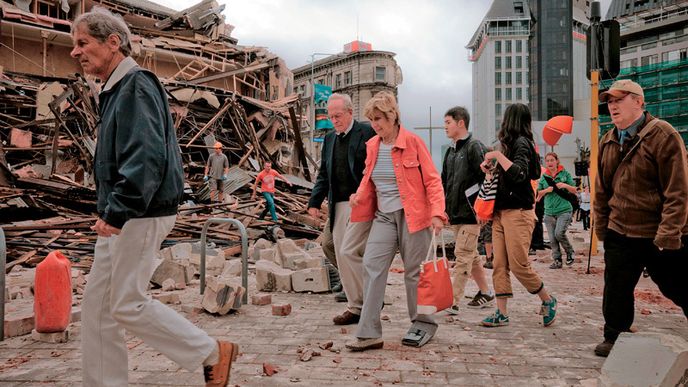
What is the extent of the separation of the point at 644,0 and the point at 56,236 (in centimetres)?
10240

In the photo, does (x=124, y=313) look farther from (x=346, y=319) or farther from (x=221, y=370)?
(x=346, y=319)

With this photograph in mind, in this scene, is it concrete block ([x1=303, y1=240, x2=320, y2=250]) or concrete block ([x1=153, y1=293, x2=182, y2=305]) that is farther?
concrete block ([x1=303, y1=240, x2=320, y2=250])

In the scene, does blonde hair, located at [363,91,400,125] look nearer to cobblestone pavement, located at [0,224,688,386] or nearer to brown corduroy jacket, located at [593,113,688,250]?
brown corduroy jacket, located at [593,113,688,250]

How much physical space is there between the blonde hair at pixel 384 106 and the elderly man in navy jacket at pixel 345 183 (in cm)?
89

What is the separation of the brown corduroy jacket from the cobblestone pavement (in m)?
1.06

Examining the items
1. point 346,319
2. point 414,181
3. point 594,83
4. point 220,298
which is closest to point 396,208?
point 414,181

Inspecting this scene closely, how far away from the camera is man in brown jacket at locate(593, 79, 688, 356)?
13.3ft

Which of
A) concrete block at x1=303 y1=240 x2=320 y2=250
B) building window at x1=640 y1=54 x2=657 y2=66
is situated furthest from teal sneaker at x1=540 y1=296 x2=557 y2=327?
building window at x1=640 y1=54 x2=657 y2=66

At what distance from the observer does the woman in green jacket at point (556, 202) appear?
10211 millimetres

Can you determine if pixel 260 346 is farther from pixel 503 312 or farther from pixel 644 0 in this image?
pixel 644 0

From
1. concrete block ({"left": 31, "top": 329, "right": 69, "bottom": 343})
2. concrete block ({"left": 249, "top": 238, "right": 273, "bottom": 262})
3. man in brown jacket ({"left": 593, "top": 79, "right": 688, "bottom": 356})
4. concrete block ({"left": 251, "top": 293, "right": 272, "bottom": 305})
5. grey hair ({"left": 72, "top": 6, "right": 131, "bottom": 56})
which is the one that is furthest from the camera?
concrete block ({"left": 249, "top": 238, "right": 273, "bottom": 262})

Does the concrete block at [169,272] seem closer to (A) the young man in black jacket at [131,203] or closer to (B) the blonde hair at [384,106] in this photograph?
(B) the blonde hair at [384,106]

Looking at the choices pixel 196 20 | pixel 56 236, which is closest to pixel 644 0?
pixel 196 20

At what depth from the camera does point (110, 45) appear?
311 cm
